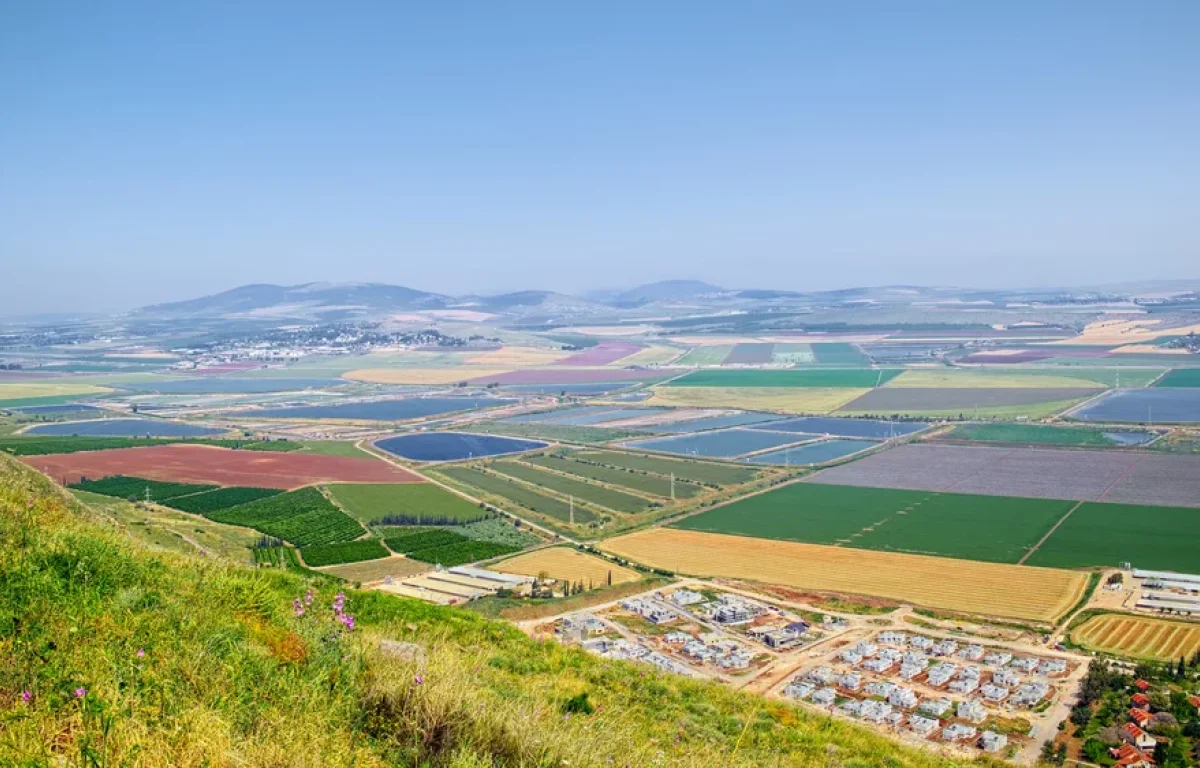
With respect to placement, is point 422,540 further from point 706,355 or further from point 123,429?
point 706,355

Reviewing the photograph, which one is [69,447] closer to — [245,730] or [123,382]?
[123,382]

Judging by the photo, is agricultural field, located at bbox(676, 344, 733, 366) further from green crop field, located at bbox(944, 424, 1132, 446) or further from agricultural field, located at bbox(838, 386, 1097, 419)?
green crop field, located at bbox(944, 424, 1132, 446)

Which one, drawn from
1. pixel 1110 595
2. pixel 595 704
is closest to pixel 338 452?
pixel 1110 595

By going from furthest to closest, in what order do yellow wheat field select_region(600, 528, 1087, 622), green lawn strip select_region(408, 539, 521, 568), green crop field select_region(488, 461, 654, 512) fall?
green crop field select_region(488, 461, 654, 512)
green lawn strip select_region(408, 539, 521, 568)
yellow wheat field select_region(600, 528, 1087, 622)

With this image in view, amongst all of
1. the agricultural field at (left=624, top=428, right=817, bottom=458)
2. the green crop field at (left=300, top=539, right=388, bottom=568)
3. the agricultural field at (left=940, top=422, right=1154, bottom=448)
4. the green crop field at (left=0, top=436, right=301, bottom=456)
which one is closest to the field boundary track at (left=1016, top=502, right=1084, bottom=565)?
the agricultural field at (left=940, top=422, right=1154, bottom=448)

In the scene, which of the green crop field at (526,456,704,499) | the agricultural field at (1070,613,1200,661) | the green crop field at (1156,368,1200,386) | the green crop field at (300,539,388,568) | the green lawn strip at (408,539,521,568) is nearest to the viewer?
→ the agricultural field at (1070,613,1200,661)

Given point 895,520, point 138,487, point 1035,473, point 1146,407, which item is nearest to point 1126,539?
point 895,520

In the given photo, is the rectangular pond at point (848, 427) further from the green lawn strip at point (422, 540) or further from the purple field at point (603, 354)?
the purple field at point (603, 354)
